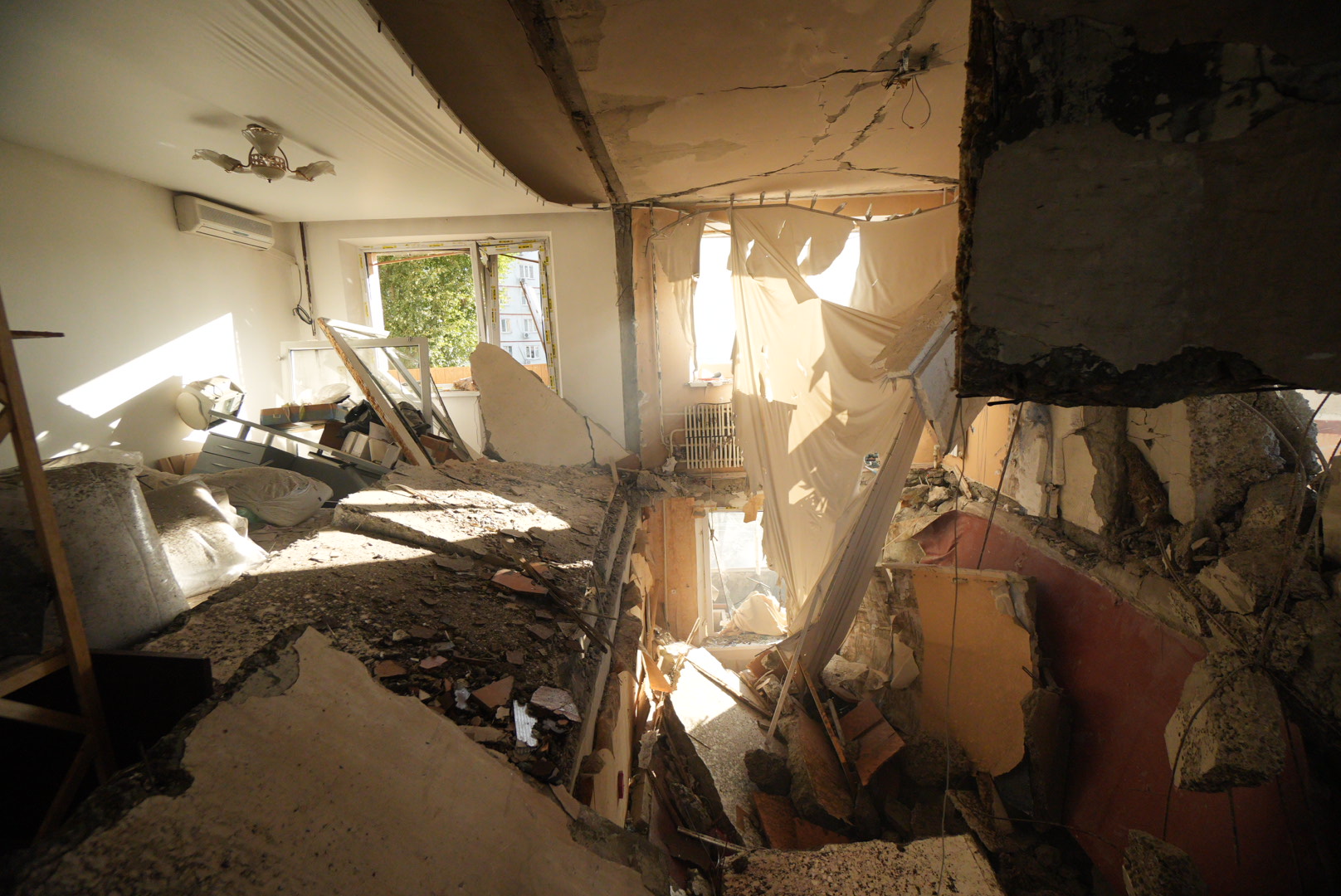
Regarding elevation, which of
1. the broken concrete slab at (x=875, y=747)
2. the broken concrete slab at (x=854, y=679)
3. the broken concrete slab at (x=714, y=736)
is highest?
the broken concrete slab at (x=854, y=679)

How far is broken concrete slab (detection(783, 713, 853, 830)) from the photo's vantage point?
291 centimetres

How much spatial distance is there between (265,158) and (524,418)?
7.41 feet

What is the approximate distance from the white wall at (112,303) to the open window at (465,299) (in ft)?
4.60

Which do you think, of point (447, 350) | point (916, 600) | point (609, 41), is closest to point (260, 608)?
point (609, 41)

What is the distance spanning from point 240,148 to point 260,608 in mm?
3224

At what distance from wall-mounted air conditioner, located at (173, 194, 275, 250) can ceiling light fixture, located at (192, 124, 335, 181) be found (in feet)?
3.88

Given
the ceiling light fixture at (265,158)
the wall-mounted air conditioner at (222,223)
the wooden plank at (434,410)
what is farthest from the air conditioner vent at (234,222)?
the wooden plank at (434,410)

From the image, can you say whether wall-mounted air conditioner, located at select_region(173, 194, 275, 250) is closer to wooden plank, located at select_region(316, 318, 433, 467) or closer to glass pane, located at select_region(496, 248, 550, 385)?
wooden plank, located at select_region(316, 318, 433, 467)

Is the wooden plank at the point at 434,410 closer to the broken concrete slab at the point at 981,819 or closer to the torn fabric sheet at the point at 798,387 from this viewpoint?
the torn fabric sheet at the point at 798,387

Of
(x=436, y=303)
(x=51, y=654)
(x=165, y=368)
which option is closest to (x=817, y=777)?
(x=51, y=654)

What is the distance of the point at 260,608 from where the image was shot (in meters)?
Answer: 1.65

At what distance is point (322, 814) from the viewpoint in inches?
31.8

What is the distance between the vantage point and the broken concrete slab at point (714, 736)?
2.94 m

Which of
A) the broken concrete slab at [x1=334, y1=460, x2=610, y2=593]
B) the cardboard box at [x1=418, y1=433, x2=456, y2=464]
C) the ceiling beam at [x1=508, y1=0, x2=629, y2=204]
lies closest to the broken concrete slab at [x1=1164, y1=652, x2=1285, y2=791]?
the broken concrete slab at [x1=334, y1=460, x2=610, y2=593]
